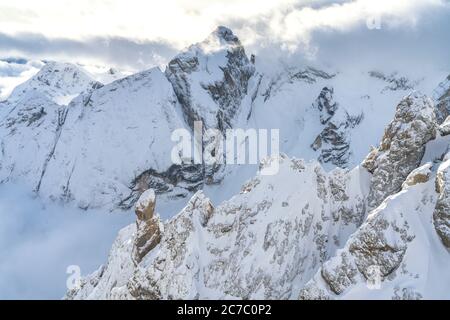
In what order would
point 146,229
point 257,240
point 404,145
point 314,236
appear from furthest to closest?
point 146,229 < point 314,236 < point 257,240 < point 404,145

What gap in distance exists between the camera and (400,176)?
295 feet

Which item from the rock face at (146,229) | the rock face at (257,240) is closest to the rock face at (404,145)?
the rock face at (257,240)

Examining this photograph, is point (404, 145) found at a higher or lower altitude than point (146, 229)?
higher

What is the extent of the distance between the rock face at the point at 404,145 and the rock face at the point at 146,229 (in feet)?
114

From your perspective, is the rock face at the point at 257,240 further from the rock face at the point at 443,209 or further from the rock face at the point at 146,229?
the rock face at the point at 443,209

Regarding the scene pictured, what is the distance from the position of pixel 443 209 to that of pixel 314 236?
24.4 metres

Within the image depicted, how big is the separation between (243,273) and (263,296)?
476 cm

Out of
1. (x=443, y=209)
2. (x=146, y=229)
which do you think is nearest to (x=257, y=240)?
(x=146, y=229)

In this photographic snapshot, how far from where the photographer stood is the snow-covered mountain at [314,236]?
73.7 m

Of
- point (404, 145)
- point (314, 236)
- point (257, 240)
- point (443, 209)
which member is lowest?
point (257, 240)

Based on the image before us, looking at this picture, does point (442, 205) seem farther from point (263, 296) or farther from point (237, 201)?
point (237, 201)

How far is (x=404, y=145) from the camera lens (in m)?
90.5

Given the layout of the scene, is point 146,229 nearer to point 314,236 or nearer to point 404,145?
point 314,236
